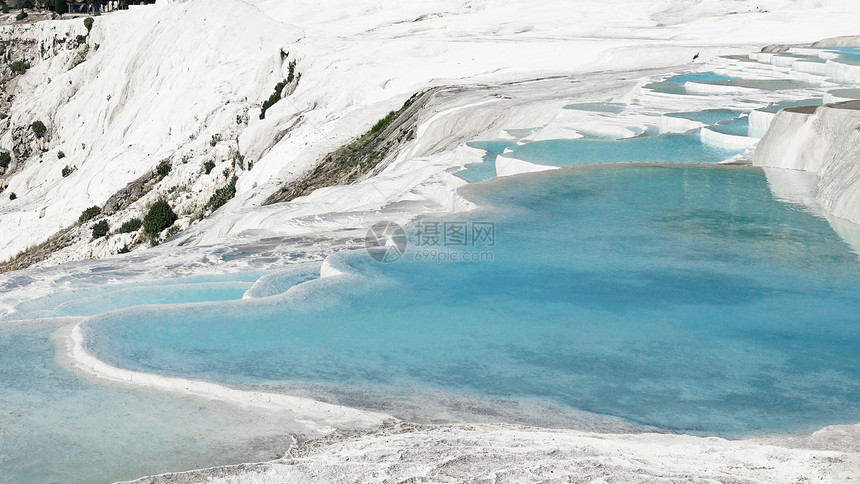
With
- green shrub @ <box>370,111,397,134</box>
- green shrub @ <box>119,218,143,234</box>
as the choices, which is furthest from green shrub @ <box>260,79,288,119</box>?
green shrub @ <box>370,111,397,134</box>

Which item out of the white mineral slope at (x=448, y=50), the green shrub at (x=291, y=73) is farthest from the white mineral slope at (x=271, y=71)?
the green shrub at (x=291, y=73)

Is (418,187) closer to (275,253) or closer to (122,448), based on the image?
(275,253)

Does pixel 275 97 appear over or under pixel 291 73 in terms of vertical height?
under

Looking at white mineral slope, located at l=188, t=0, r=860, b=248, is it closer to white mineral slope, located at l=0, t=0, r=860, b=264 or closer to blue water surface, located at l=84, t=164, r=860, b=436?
white mineral slope, located at l=0, t=0, r=860, b=264

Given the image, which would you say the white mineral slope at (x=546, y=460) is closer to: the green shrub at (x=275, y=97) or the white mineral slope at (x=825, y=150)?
the white mineral slope at (x=825, y=150)

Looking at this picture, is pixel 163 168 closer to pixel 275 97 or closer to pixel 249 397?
pixel 275 97

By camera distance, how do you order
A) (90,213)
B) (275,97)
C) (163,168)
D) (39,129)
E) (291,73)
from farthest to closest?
1. (39,129)
2. (291,73)
3. (275,97)
4. (163,168)
5. (90,213)

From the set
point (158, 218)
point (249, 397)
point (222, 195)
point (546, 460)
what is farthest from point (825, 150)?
point (158, 218)
